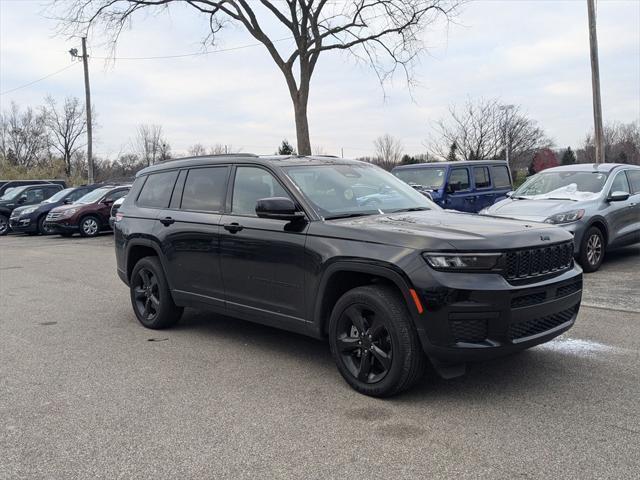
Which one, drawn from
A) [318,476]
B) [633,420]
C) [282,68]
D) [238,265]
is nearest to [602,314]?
[633,420]

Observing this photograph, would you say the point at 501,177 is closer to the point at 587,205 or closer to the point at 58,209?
the point at 587,205

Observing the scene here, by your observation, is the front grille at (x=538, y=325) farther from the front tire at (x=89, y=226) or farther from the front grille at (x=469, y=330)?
the front tire at (x=89, y=226)

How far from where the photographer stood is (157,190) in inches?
259

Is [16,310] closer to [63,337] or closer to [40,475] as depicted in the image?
[63,337]

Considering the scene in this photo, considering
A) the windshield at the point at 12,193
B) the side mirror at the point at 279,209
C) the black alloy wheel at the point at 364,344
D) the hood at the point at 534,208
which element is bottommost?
the black alloy wheel at the point at 364,344

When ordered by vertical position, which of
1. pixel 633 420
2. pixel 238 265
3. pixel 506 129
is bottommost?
pixel 633 420

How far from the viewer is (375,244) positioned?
418cm

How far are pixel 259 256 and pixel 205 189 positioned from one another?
1231 mm

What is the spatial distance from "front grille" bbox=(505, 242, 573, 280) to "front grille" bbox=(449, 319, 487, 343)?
1.27 feet

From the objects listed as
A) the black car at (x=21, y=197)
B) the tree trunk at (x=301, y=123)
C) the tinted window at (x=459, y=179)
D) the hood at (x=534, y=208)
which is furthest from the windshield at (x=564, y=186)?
the black car at (x=21, y=197)

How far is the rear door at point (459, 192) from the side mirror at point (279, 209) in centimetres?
953

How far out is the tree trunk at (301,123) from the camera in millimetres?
23297

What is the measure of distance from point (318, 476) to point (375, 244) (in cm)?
166

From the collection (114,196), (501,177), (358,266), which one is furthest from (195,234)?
(114,196)
